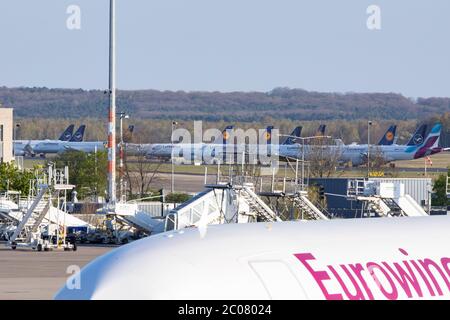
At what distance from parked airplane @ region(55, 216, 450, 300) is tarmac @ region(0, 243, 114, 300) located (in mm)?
19717

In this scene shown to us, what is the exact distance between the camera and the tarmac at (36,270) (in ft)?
140

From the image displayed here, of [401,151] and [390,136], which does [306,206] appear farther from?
[390,136]

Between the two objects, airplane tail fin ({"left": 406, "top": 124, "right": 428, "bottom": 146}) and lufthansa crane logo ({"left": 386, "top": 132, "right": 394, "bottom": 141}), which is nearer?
airplane tail fin ({"left": 406, "top": 124, "right": 428, "bottom": 146})

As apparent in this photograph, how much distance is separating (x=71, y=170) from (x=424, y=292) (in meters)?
102

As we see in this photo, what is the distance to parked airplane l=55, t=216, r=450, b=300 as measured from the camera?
11.8 m

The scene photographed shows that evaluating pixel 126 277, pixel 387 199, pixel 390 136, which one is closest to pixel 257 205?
pixel 387 199

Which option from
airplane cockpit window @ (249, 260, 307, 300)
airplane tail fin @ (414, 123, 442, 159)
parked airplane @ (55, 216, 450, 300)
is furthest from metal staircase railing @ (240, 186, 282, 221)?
airplane tail fin @ (414, 123, 442, 159)

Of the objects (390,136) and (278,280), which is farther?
(390,136)

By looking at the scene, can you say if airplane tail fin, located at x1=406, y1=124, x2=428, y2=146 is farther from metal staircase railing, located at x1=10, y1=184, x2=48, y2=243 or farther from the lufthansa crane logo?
metal staircase railing, located at x1=10, y1=184, x2=48, y2=243

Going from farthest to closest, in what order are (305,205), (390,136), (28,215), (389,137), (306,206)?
(389,137) → (390,136) → (28,215) → (305,205) → (306,206)

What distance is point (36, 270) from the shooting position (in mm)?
54188

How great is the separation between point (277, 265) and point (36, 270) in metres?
42.9

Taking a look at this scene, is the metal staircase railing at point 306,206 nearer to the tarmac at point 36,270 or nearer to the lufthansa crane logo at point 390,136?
the tarmac at point 36,270

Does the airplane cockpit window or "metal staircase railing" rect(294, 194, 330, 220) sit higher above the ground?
the airplane cockpit window
